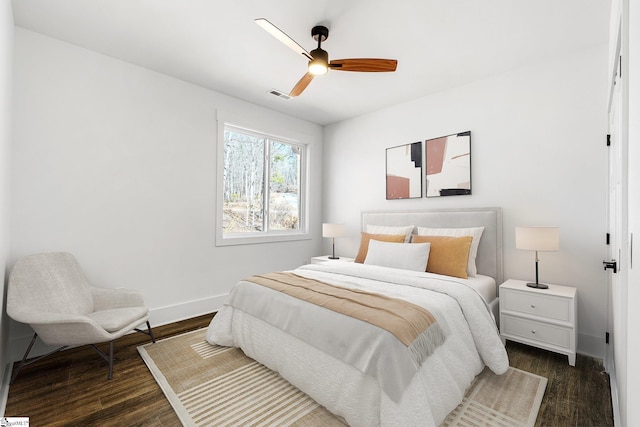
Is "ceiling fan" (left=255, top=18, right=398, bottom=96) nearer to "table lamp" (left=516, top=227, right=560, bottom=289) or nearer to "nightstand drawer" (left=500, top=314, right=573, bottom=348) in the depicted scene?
"table lamp" (left=516, top=227, right=560, bottom=289)

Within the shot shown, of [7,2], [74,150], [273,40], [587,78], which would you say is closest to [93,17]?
[7,2]

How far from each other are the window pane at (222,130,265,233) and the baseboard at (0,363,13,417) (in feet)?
7.30

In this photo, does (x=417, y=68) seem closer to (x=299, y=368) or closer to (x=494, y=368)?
(x=494, y=368)

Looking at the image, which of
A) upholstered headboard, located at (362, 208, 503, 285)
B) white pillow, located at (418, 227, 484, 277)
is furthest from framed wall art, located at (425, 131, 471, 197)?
white pillow, located at (418, 227, 484, 277)

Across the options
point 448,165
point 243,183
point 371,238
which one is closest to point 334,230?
point 371,238

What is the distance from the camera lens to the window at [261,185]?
3.92 metres

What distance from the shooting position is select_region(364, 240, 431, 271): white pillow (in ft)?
9.64

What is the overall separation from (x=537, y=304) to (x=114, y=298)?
3703mm

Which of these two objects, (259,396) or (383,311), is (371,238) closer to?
(383,311)

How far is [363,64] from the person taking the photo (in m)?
2.34

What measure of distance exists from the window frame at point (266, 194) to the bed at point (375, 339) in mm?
1310

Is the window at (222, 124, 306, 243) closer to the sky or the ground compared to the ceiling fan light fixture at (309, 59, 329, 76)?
closer to the ground

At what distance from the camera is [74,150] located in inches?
105

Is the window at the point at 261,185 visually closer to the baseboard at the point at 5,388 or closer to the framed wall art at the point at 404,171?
the framed wall art at the point at 404,171
